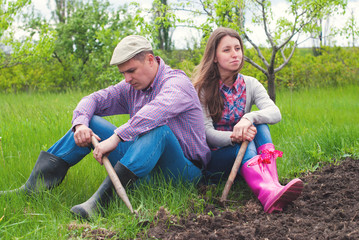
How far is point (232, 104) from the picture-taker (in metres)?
3.28

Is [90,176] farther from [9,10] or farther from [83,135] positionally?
[9,10]

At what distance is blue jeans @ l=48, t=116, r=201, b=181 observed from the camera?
2.66 m

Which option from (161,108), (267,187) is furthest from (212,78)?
(267,187)

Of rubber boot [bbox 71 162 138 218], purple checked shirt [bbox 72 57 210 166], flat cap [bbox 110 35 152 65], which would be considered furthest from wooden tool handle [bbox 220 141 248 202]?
flat cap [bbox 110 35 152 65]

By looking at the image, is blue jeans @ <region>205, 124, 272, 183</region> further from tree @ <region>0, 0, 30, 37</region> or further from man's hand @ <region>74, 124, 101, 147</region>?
tree @ <region>0, 0, 30, 37</region>

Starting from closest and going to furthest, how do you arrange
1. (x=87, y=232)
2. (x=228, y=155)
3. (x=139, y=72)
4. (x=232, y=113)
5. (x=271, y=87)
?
1. (x=87, y=232)
2. (x=139, y=72)
3. (x=228, y=155)
4. (x=232, y=113)
5. (x=271, y=87)

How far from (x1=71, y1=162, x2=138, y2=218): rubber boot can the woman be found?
79 cm

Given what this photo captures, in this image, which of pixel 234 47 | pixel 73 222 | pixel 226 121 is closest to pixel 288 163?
pixel 226 121

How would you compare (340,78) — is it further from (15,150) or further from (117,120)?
(15,150)

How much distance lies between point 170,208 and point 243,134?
2.36 feet

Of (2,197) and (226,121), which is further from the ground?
(226,121)

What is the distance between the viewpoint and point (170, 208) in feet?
8.96

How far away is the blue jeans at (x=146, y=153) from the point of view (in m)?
2.66

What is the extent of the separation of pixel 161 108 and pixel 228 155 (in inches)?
29.2
